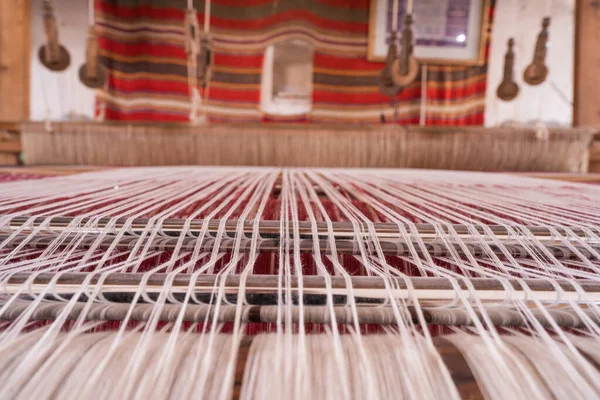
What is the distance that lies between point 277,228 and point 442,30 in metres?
3.30

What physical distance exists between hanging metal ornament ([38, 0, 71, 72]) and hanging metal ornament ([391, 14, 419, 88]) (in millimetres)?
1373

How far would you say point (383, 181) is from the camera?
0.84 metres

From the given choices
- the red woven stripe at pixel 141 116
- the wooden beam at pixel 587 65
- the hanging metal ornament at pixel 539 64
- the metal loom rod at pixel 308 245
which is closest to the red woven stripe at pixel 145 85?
the red woven stripe at pixel 141 116

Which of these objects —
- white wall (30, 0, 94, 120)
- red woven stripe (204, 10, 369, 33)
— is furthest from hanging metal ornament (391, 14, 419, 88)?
white wall (30, 0, 94, 120)

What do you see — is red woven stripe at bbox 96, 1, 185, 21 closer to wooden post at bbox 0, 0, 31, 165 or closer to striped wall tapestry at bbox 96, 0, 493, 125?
striped wall tapestry at bbox 96, 0, 493, 125

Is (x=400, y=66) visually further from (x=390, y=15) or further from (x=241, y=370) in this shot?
(x=390, y=15)

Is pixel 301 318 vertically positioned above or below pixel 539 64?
below

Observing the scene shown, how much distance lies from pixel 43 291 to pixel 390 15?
3.30 metres

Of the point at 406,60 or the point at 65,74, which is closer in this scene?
the point at 406,60

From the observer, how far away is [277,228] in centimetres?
40

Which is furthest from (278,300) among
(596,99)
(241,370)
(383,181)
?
(596,99)

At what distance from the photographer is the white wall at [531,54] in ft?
11.1

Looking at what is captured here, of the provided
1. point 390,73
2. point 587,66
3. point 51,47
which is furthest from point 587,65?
point 51,47

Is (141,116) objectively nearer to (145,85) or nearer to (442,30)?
(145,85)
